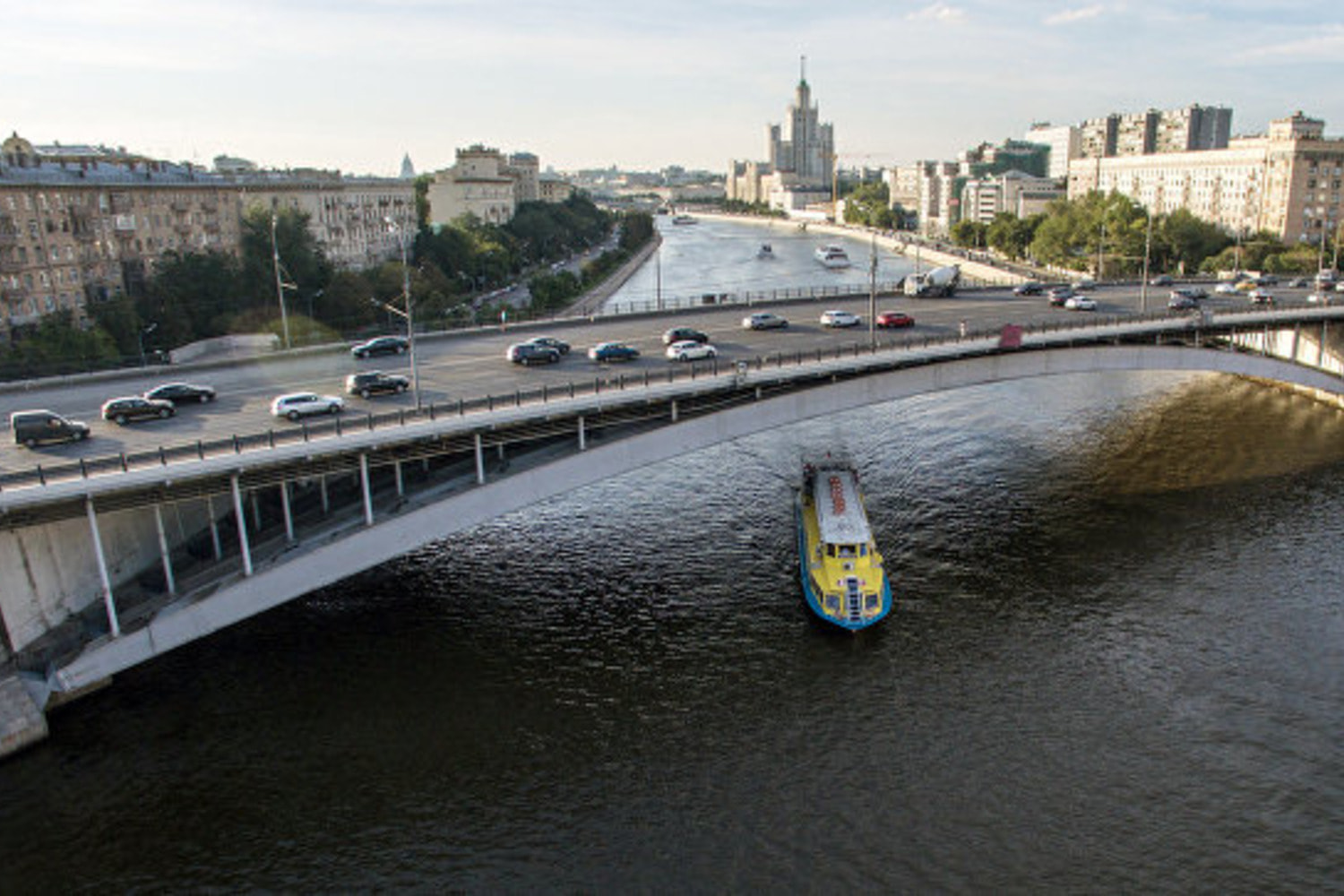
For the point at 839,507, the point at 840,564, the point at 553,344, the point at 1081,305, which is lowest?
the point at 840,564

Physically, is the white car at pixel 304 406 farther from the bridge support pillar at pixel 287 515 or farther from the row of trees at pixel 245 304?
the row of trees at pixel 245 304

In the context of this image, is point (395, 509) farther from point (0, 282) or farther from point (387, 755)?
point (0, 282)

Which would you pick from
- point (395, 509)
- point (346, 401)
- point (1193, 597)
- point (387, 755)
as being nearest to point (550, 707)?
point (387, 755)

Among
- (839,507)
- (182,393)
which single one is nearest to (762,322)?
(839,507)

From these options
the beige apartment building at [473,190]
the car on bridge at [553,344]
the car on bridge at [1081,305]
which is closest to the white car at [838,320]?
the car on bridge at [553,344]

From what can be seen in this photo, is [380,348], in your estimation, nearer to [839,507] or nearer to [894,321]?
[839,507]

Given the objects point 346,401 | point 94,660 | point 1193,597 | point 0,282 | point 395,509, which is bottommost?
point 1193,597
